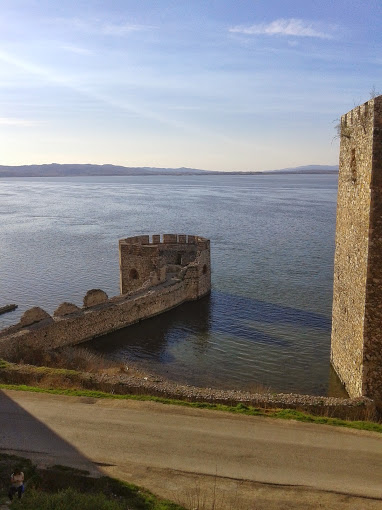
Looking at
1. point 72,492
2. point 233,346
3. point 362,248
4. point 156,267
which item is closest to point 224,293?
point 156,267

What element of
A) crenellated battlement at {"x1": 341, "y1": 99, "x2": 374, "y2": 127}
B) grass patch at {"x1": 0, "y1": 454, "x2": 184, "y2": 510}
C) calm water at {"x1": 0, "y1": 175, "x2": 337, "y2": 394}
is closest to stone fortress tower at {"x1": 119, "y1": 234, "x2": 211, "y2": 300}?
calm water at {"x1": 0, "y1": 175, "x2": 337, "y2": 394}

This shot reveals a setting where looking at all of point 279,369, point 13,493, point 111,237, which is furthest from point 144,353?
point 111,237

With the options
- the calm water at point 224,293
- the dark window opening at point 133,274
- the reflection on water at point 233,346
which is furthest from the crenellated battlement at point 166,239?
the reflection on water at point 233,346

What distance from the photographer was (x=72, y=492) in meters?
7.68

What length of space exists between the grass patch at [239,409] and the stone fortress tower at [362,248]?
58.7 inches

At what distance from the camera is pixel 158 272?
26359mm

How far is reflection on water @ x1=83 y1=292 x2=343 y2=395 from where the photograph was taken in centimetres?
1747

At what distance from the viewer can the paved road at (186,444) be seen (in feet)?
28.8

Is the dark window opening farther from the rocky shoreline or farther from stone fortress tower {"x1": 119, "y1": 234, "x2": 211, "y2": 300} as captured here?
the rocky shoreline

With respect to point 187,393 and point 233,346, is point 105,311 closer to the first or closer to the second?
point 233,346

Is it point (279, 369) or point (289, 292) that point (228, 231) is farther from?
point (279, 369)

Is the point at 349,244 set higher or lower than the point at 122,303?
higher

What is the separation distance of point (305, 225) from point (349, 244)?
4172 cm

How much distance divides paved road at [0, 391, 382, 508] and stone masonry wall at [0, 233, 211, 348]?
24.3 ft
